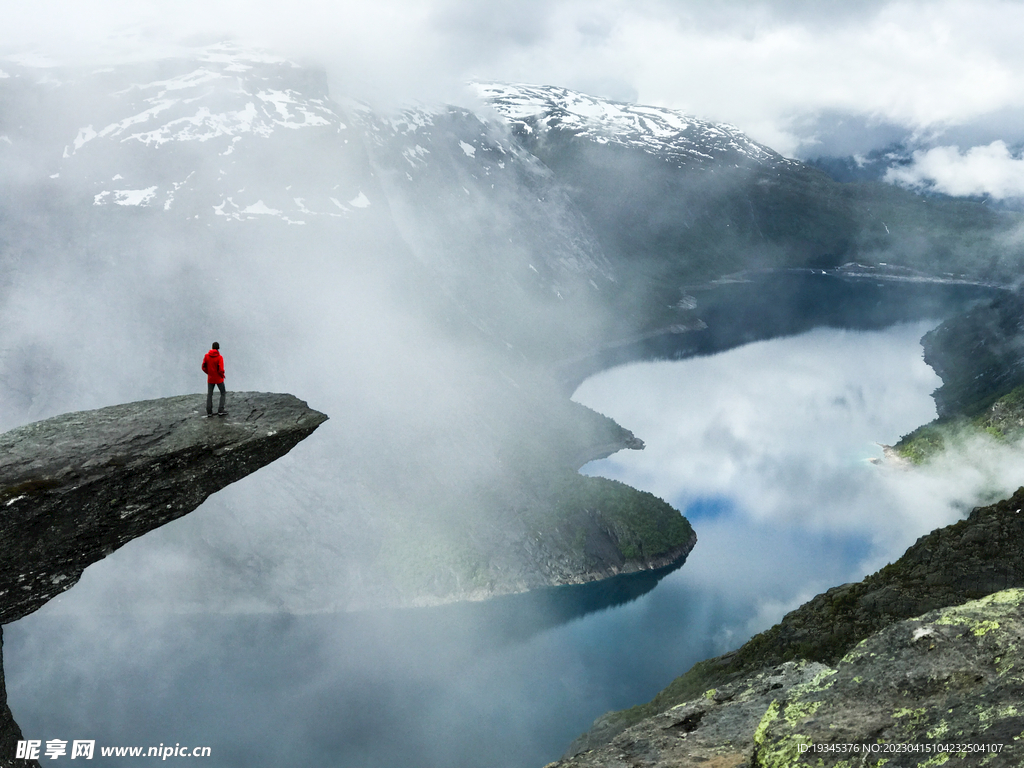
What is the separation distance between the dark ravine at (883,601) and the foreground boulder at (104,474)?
1648cm

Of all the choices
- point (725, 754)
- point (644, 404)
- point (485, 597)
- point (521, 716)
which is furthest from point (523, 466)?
point (725, 754)

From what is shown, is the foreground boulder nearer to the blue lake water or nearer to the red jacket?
the red jacket

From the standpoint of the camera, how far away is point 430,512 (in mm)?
105188

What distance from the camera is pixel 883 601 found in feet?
97.4

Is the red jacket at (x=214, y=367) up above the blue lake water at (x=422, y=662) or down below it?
above

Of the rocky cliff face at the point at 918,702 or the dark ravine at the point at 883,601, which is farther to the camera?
the dark ravine at the point at 883,601

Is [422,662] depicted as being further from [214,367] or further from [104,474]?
[214,367]

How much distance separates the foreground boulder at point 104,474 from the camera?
24266mm

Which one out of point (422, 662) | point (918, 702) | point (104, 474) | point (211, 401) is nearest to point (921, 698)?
point (918, 702)

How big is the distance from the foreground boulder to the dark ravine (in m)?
16.5

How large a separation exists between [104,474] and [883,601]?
30564 mm

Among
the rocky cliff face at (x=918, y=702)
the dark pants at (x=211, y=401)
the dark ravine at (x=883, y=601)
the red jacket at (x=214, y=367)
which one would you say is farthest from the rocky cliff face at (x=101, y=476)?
the rocky cliff face at (x=918, y=702)

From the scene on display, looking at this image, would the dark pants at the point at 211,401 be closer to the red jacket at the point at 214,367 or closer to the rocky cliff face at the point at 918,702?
the red jacket at the point at 214,367

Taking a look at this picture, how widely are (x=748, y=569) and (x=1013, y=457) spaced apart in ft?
229
